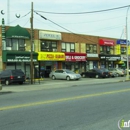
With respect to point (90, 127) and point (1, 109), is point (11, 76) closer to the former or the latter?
point (1, 109)

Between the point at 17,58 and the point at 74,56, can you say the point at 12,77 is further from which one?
the point at 74,56

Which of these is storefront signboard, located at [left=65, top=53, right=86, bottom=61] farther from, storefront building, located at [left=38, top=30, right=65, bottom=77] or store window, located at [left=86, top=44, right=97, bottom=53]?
store window, located at [left=86, top=44, right=97, bottom=53]

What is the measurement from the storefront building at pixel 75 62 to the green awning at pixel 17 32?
7667 millimetres

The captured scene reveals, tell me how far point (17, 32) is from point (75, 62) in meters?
12.5

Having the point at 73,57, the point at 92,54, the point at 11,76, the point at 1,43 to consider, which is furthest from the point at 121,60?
the point at 11,76

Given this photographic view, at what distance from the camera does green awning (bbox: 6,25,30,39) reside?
31.5 m

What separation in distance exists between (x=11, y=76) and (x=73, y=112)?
17.2m

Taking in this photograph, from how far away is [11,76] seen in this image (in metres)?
24.8

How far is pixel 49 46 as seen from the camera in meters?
36.9

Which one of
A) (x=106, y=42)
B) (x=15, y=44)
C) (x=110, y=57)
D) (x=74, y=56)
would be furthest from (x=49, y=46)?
(x=110, y=57)

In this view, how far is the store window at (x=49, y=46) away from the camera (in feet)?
118

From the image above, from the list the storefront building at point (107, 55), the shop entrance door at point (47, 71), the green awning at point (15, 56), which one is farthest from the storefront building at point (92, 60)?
the green awning at point (15, 56)

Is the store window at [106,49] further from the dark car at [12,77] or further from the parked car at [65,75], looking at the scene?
the dark car at [12,77]

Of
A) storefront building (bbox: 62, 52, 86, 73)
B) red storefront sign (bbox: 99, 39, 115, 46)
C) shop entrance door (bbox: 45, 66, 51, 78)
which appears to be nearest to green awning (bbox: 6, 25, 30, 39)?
shop entrance door (bbox: 45, 66, 51, 78)
